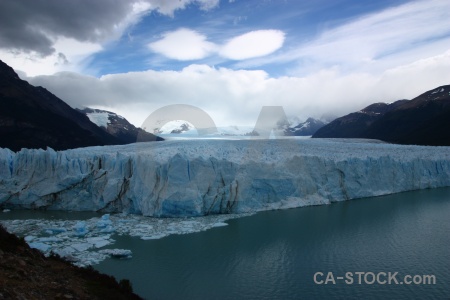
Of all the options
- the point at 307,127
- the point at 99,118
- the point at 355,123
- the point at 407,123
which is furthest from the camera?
the point at 307,127

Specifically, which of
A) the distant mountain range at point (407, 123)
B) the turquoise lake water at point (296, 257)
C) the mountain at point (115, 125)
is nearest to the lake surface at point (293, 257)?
the turquoise lake water at point (296, 257)

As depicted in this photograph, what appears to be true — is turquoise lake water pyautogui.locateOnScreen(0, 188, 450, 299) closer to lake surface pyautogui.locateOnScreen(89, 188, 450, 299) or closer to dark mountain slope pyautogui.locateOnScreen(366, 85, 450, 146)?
lake surface pyautogui.locateOnScreen(89, 188, 450, 299)

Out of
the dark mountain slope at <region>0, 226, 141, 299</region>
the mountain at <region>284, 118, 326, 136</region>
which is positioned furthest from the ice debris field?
the mountain at <region>284, 118, 326, 136</region>

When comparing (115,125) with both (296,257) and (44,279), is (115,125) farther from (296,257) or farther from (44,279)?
(44,279)

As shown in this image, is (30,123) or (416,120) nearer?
(30,123)

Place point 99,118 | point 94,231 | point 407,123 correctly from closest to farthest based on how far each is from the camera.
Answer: point 94,231 < point 407,123 < point 99,118

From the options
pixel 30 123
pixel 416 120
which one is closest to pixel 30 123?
pixel 30 123
